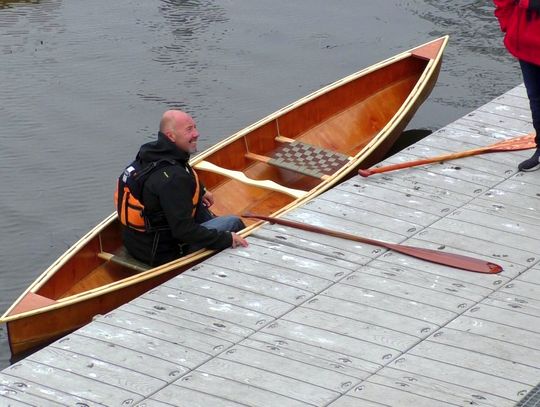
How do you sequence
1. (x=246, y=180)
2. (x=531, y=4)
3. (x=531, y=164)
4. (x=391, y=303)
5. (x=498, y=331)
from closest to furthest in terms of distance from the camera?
(x=498, y=331) < (x=391, y=303) < (x=531, y=4) < (x=531, y=164) < (x=246, y=180)

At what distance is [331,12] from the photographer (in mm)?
16062

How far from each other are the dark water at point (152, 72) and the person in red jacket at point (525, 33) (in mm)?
3954

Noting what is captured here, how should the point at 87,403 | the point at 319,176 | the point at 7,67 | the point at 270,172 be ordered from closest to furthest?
the point at 87,403 → the point at 319,176 → the point at 270,172 → the point at 7,67

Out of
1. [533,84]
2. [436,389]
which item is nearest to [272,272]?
[436,389]

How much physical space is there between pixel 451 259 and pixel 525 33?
6.22 ft

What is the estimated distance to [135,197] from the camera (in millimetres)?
8438

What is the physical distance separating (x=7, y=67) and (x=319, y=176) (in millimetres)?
5606

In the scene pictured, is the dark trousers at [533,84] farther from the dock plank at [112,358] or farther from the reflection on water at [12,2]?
the reflection on water at [12,2]

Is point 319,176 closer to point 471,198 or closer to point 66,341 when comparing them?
point 471,198

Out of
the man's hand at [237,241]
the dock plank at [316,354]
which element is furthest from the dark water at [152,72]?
the dock plank at [316,354]

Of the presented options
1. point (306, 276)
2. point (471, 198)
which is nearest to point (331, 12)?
point (471, 198)

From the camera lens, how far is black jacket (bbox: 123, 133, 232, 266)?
8.27m

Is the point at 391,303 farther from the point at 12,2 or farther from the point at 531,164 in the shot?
the point at 12,2

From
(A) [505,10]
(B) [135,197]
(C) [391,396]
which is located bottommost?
(C) [391,396]
